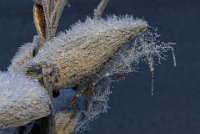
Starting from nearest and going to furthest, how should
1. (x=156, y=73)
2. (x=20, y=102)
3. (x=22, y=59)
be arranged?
(x=20, y=102) < (x=22, y=59) < (x=156, y=73)

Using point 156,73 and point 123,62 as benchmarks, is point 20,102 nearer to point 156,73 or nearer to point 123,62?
point 123,62

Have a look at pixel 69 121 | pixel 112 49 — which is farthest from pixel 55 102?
pixel 112 49

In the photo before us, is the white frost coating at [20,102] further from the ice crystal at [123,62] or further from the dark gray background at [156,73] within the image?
the dark gray background at [156,73]

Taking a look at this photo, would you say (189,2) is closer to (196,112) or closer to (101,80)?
(196,112)

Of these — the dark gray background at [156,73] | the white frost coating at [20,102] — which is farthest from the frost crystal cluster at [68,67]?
the dark gray background at [156,73]

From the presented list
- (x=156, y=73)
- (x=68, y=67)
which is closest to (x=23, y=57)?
(x=68, y=67)
